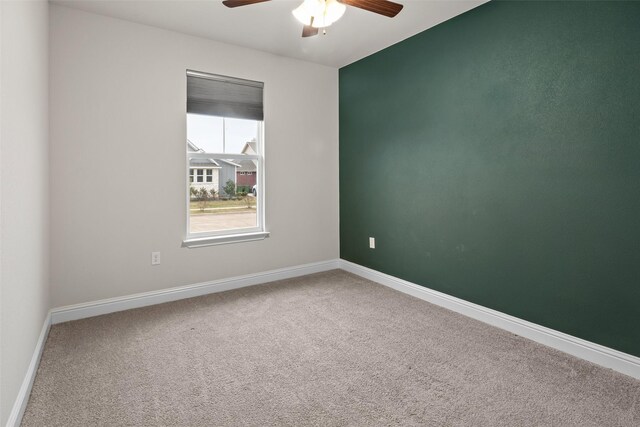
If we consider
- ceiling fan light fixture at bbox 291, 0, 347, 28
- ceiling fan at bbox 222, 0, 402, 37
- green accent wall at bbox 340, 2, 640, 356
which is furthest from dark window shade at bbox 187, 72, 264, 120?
ceiling fan light fixture at bbox 291, 0, 347, 28

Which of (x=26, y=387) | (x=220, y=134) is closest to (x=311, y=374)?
(x=26, y=387)

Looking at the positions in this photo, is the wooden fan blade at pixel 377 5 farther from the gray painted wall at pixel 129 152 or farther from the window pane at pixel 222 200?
the window pane at pixel 222 200

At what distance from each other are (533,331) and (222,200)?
2.96 meters

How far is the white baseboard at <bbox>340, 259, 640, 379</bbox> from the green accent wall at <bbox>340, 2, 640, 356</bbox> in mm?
47

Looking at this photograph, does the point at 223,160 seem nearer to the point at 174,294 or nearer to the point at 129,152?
the point at 129,152

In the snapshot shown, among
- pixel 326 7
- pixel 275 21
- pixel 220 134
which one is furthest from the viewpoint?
pixel 220 134

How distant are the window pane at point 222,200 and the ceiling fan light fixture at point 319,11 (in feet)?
5.96

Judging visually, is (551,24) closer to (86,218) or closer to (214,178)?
(214,178)

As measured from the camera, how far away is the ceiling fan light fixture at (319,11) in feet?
6.39

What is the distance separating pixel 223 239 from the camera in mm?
3523

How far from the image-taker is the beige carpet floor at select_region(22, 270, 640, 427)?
1.70 metres

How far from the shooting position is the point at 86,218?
2.85m

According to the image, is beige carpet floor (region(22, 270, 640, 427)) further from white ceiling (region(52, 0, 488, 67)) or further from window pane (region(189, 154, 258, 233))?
white ceiling (region(52, 0, 488, 67))

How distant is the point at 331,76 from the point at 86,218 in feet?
9.82
